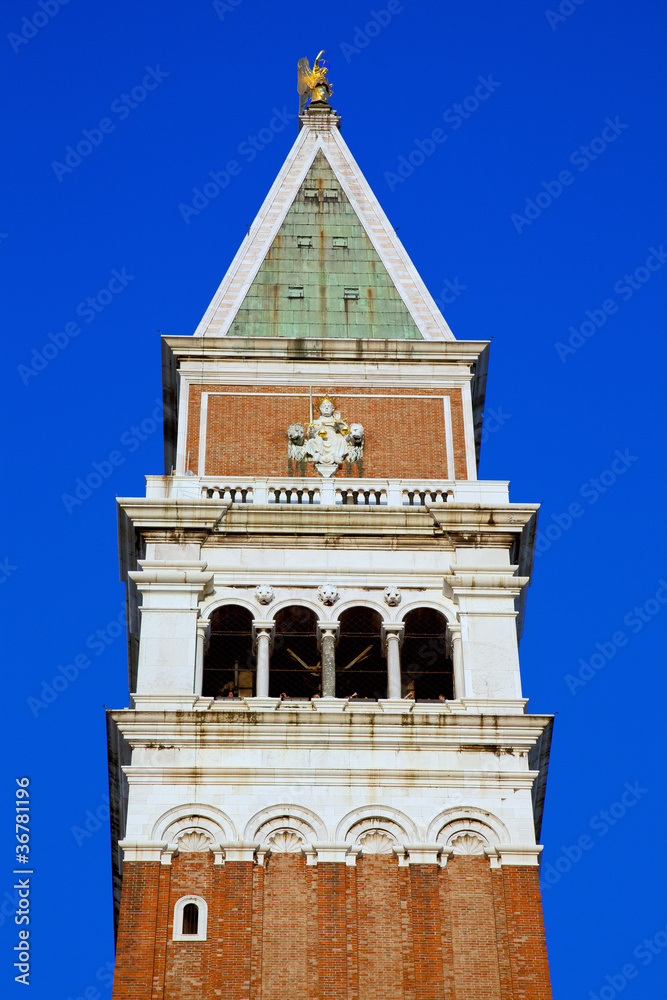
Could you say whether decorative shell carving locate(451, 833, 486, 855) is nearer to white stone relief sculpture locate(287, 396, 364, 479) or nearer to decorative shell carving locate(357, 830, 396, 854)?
decorative shell carving locate(357, 830, 396, 854)

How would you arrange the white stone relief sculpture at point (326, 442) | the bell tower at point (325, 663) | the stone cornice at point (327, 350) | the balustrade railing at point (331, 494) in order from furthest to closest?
1. the stone cornice at point (327, 350)
2. the white stone relief sculpture at point (326, 442)
3. the balustrade railing at point (331, 494)
4. the bell tower at point (325, 663)

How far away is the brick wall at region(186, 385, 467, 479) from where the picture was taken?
48.9m

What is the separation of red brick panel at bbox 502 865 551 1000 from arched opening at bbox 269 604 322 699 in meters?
7.42

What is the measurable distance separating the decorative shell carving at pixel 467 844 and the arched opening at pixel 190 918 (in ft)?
16.7

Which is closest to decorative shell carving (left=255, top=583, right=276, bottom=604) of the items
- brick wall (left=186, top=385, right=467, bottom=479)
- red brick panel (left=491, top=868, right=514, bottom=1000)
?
brick wall (left=186, top=385, right=467, bottom=479)

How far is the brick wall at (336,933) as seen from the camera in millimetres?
39000

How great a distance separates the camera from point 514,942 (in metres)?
39.8

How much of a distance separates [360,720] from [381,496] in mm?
6900

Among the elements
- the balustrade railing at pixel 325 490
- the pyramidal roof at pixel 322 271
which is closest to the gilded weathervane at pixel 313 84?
the pyramidal roof at pixel 322 271

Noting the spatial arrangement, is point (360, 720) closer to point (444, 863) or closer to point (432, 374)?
point (444, 863)

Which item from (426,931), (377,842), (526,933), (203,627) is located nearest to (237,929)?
(377,842)

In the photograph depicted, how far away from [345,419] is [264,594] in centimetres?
632

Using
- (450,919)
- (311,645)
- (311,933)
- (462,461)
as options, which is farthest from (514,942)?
(462,461)

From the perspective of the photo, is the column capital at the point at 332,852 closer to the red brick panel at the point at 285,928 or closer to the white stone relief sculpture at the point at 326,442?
the red brick panel at the point at 285,928
